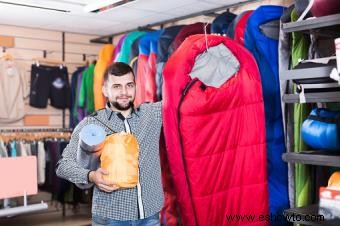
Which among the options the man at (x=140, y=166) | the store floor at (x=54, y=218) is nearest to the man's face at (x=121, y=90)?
the man at (x=140, y=166)

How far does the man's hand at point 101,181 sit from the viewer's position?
208 centimetres

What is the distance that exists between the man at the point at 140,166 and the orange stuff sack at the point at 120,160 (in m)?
0.04

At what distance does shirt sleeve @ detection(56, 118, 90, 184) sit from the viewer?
213 centimetres

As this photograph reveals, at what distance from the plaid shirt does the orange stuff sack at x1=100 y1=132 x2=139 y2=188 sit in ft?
0.41

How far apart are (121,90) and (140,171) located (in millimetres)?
444

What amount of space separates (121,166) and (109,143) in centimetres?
13

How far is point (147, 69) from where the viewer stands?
412 cm

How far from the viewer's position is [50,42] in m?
5.54

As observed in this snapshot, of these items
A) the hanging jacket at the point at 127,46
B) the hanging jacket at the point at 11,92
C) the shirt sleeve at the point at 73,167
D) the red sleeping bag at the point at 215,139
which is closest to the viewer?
the shirt sleeve at the point at 73,167

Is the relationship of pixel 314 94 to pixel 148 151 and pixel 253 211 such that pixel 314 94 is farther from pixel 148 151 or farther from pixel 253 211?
pixel 253 211

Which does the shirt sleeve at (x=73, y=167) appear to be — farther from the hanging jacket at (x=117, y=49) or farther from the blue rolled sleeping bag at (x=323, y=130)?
the hanging jacket at (x=117, y=49)

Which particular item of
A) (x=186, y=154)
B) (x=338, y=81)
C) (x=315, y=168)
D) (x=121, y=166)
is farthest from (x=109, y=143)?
(x=315, y=168)

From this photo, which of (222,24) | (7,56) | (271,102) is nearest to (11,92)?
(7,56)

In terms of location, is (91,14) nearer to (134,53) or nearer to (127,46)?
(127,46)
